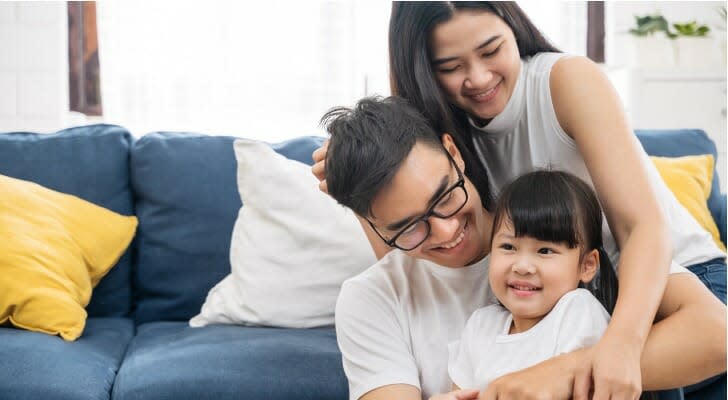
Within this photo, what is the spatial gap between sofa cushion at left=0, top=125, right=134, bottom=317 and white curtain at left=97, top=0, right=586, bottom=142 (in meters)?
0.99

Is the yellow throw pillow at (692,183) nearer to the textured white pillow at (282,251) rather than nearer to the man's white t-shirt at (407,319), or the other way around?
the textured white pillow at (282,251)

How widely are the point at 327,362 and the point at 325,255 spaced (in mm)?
435

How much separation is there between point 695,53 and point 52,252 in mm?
2741

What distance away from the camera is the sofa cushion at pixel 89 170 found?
2.47 m

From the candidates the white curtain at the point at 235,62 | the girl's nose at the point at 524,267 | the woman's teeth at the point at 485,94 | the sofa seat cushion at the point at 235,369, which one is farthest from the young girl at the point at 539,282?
the white curtain at the point at 235,62

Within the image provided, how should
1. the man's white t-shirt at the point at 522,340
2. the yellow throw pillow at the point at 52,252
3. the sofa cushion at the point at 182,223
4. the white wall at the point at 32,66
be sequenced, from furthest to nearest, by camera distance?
the white wall at the point at 32,66 < the sofa cushion at the point at 182,223 < the yellow throw pillow at the point at 52,252 < the man's white t-shirt at the point at 522,340

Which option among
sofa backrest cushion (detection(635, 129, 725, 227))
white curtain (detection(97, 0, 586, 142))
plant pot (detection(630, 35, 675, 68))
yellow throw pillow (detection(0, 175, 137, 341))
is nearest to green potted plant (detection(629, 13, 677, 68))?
plant pot (detection(630, 35, 675, 68))

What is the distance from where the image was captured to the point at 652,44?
3.63m

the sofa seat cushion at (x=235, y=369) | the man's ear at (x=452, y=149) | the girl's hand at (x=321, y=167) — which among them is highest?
the man's ear at (x=452, y=149)

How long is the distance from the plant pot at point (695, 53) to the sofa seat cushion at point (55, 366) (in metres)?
2.65

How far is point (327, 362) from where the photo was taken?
192 centimetres

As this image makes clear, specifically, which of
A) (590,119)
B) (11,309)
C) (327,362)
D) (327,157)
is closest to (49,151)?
(11,309)

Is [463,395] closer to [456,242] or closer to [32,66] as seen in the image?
[456,242]

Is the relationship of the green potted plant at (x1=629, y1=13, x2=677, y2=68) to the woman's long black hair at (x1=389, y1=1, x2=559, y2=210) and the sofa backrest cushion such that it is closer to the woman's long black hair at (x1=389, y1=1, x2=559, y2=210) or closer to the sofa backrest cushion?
the sofa backrest cushion
